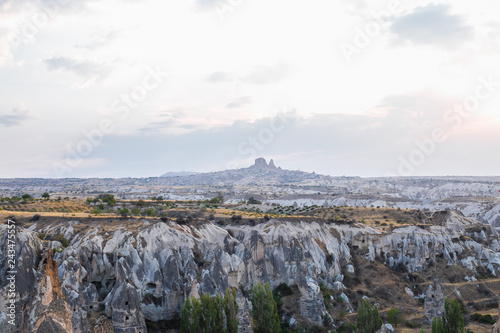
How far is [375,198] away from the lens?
151375mm

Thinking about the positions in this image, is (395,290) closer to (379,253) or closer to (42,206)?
(379,253)

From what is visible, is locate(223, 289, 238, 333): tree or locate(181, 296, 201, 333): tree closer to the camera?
locate(181, 296, 201, 333): tree

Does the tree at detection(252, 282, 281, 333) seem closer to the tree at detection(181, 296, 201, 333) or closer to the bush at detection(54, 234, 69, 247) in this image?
A: the tree at detection(181, 296, 201, 333)

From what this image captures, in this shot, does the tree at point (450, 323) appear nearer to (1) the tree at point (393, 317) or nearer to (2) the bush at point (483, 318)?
(1) the tree at point (393, 317)

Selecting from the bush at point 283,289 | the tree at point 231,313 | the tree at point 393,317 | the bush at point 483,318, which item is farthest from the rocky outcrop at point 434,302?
the tree at point 231,313

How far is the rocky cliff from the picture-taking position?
98.0 feet

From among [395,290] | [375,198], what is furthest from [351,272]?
[375,198]

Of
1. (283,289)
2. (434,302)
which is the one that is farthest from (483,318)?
(283,289)

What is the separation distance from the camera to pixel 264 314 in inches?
1539

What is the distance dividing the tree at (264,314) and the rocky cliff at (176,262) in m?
2.83

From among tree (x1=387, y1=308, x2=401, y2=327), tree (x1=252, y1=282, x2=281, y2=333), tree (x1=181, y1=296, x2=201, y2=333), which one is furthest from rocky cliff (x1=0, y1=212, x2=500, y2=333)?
tree (x1=387, y1=308, x2=401, y2=327)

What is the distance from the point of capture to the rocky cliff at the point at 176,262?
98.0 feet

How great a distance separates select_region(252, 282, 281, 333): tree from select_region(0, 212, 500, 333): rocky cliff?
111 inches

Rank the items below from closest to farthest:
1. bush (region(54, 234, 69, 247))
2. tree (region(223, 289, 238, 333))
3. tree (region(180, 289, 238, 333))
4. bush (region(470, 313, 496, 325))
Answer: tree (region(180, 289, 238, 333)) < tree (region(223, 289, 238, 333)) < bush (region(54, 234, 69, 247)) < bush (region(470, 313, 496, 325))
